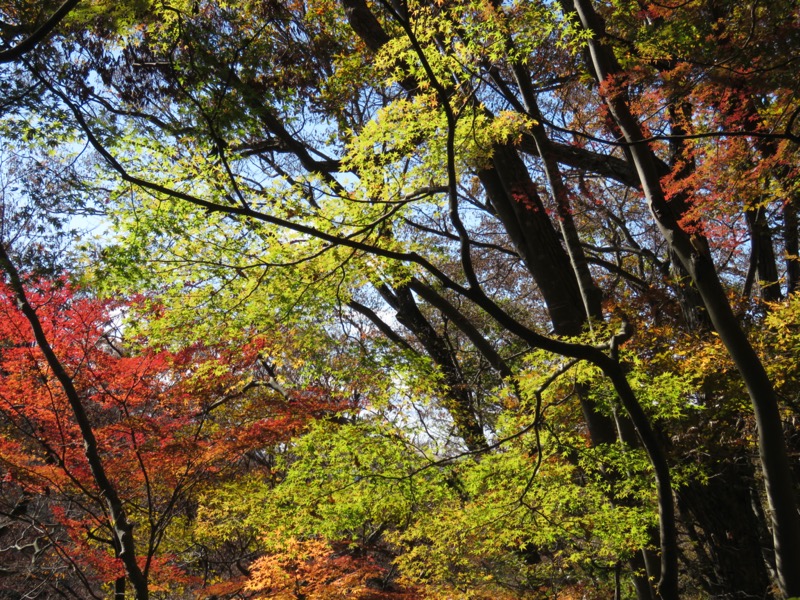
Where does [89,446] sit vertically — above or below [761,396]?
below

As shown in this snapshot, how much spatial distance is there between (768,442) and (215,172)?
462 centimetres

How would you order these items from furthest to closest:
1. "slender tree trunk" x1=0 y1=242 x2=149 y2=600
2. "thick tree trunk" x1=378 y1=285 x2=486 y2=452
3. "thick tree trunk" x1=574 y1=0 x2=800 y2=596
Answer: "thick tree trunk" x1=378 y1=285 x2=486 y2=452
"slender tree trunk" x1=0 y1=242 x2=149 y2=600
"thick tree trunk" x1=574 y1=0 x2=800 y2=596

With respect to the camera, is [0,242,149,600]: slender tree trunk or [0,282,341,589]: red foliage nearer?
[0,242,149,600]: slender tree trunk

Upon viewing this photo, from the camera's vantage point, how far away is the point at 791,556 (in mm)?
3818

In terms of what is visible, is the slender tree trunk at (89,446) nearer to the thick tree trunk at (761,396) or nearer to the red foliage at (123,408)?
the red foliage at (123,408)

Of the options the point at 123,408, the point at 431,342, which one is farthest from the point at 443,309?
the point at 123,408

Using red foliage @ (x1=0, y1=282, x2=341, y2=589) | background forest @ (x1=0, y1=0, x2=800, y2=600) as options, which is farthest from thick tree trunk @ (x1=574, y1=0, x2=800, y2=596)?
red foliage @ (x1=0, y1=282, x2=341, y2=589)

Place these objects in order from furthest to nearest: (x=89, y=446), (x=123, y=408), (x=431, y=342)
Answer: (x=431, y=342) < (x=123, y=408) < (x=89, y=446)

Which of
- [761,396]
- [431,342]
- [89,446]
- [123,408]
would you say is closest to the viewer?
[761,396]

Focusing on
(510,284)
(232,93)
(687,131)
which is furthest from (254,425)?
(510,284)

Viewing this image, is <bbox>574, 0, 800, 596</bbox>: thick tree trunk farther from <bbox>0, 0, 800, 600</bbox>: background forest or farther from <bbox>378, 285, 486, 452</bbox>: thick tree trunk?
<bbox>378, 285, 486, 452</bbox>: thick tree trunk

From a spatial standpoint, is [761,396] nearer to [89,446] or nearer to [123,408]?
[89,446]

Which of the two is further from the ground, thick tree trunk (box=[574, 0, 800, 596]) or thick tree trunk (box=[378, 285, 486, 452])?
thick tree trunk (box=[378, 285, 486, 452])

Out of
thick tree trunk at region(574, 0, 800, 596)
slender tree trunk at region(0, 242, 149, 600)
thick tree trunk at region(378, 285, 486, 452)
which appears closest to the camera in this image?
thick tree trunk at region(574, 0, 800, 596)
